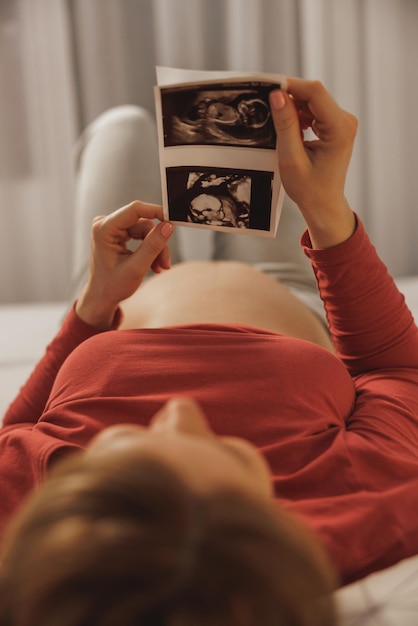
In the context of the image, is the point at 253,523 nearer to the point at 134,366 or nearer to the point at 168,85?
the point at 134,366

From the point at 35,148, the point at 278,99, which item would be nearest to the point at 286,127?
the point at 278,99

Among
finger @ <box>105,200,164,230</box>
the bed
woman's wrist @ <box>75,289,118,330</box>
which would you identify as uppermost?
finger @ <box>105,200,164,230</box>

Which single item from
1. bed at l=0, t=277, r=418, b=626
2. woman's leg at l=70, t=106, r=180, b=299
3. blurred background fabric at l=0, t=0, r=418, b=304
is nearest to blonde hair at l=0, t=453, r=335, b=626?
bed at l=0, t=277, r=418, b=626

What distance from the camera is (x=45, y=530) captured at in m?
0.47

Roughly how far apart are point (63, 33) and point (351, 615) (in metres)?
2.24

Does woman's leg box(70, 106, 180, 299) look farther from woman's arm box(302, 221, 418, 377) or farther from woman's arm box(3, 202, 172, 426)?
woman's arm box(302, 221, 418, 377)

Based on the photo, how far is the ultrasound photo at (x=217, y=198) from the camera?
1024mm

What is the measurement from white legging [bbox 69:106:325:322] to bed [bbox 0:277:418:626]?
0.15 m

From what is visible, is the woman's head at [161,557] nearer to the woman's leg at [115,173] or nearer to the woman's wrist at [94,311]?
the woman's wrist at [94,311]

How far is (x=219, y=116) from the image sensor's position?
3.19 ft

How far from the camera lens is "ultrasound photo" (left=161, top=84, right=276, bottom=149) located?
3.04ft

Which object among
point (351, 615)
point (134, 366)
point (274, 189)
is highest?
point (274, 189)

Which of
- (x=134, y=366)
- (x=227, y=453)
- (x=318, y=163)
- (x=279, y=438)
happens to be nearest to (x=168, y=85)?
(x=318, y=163)

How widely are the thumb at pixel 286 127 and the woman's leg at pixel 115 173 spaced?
2.82 feet
